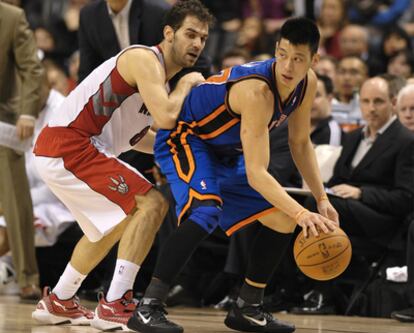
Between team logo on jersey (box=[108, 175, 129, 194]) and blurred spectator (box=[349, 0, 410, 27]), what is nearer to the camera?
team logo on jersey (box=[108, 175, 129, 194])

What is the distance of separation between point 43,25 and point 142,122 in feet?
25.8

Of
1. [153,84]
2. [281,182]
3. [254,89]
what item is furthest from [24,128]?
[254,89]

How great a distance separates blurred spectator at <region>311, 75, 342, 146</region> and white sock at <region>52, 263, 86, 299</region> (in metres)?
2.62

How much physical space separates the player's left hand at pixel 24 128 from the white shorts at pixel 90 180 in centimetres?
Result: 189

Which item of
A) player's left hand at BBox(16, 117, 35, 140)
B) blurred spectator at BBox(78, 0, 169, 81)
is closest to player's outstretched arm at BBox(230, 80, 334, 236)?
blurred spectator at BBox(78, 0, 169, 81)

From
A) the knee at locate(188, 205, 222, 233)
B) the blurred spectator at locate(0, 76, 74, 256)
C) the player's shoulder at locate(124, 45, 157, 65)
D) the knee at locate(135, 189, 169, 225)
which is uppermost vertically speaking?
the player's shoulder at locate(124, 45, 157, 65)

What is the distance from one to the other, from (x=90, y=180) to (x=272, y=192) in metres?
1.07

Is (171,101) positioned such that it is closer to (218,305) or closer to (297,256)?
(297,256)

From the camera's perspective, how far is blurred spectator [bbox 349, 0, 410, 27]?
429 inches

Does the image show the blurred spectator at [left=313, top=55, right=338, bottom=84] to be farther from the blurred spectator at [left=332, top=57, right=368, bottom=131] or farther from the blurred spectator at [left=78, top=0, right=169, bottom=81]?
the blurred spectator at [left=78, top=0, right=169, bottom=81]

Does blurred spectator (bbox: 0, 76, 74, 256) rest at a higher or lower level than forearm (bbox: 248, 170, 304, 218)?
lower

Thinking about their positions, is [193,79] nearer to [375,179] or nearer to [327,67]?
[375,179]

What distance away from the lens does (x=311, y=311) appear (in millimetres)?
6520

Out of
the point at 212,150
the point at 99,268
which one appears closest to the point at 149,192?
the point at 212,150
